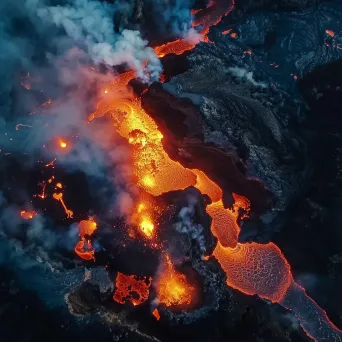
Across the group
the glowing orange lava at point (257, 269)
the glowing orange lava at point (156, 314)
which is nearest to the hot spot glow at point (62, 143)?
the glowing orange lava at point (257, 269)

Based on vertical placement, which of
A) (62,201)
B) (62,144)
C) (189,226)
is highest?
(62,144)

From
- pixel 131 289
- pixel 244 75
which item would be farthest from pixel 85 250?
pixel 244 75

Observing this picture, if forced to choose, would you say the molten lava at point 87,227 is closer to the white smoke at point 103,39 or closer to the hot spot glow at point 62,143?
the hot spot glow at point 62,143

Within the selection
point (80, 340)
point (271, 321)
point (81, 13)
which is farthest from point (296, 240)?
point (81, 13)

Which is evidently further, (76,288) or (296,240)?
(296,240)

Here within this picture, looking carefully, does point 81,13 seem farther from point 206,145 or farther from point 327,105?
point 327,105

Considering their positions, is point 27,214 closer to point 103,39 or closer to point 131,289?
point 131,289
